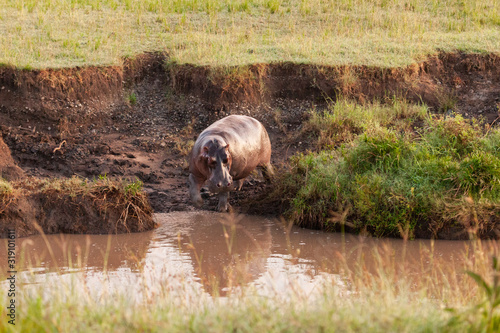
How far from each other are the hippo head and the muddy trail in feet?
5.54

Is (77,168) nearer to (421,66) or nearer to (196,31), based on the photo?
(196,31)

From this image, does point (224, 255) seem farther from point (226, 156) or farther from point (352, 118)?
point (352, 118)

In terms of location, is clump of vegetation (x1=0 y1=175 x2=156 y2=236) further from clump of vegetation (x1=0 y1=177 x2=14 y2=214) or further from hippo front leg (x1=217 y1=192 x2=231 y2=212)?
hippo front leg (x1=217 y1=192 x2=231 y2=212)

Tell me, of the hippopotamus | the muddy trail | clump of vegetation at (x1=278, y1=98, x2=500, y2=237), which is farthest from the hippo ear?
the muddy trail

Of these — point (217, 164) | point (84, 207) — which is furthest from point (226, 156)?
point (84, 207)

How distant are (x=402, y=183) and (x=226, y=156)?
7.33 ft

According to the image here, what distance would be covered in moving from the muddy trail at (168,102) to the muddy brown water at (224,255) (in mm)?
1972

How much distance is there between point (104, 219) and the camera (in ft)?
24.7

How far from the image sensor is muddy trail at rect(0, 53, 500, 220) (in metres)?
9.96

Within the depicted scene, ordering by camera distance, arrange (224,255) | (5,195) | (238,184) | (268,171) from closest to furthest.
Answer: (224,255) < (5,195) < (238,184) < (268,171)

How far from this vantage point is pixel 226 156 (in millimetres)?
7770

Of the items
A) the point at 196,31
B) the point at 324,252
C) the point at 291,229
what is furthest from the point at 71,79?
the point at 324,252

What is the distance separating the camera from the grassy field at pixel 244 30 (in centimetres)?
1199

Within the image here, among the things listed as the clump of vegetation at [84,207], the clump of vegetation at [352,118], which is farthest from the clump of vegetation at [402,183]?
the clump of vegetation at [84,207]
